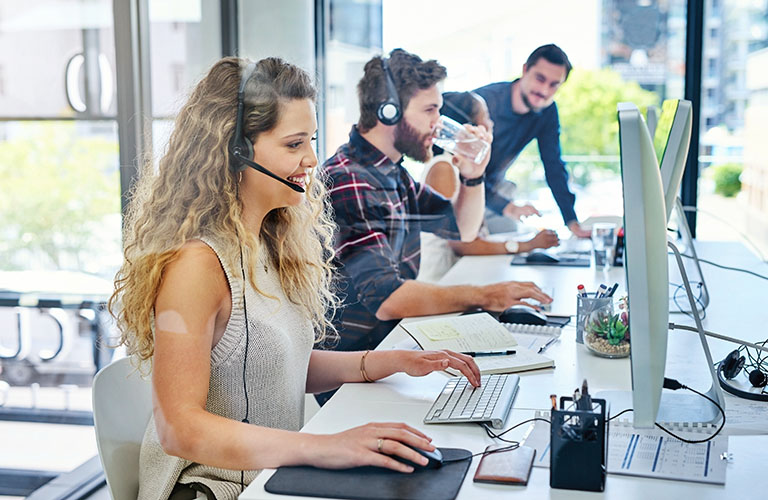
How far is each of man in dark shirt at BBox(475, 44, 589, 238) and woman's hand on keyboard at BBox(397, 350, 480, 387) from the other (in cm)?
169

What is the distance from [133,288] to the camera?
1.29 metres

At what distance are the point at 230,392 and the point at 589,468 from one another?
1.88ft

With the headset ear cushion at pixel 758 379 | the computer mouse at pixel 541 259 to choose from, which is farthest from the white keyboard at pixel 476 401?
the computer mouse at pixel 541 259

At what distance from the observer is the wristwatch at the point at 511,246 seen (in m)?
2.88

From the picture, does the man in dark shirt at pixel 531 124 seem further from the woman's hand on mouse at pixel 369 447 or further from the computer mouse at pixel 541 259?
the woman's hand on mouse at pixel 369 447

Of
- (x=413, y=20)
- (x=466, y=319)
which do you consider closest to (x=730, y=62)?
(x=413, y=20)

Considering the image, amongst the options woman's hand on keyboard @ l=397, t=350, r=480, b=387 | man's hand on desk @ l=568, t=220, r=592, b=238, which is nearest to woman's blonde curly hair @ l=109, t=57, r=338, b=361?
woman's hand on keyboard @ l=397, t=350, r=480, b=387

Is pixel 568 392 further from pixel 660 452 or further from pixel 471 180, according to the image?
pixel 471 180

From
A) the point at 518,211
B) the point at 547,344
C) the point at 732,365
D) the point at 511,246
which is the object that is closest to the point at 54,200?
the point at 547,344

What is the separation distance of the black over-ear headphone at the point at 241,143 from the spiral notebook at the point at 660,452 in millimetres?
624

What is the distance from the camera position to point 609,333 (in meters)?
1.58

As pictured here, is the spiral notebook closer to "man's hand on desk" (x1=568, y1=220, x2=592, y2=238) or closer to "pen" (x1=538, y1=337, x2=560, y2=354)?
"pen" (x1=538, y1=337, x2=560, y2=354)

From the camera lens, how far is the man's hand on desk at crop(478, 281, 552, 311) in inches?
76.2

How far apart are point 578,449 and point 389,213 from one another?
137cm
